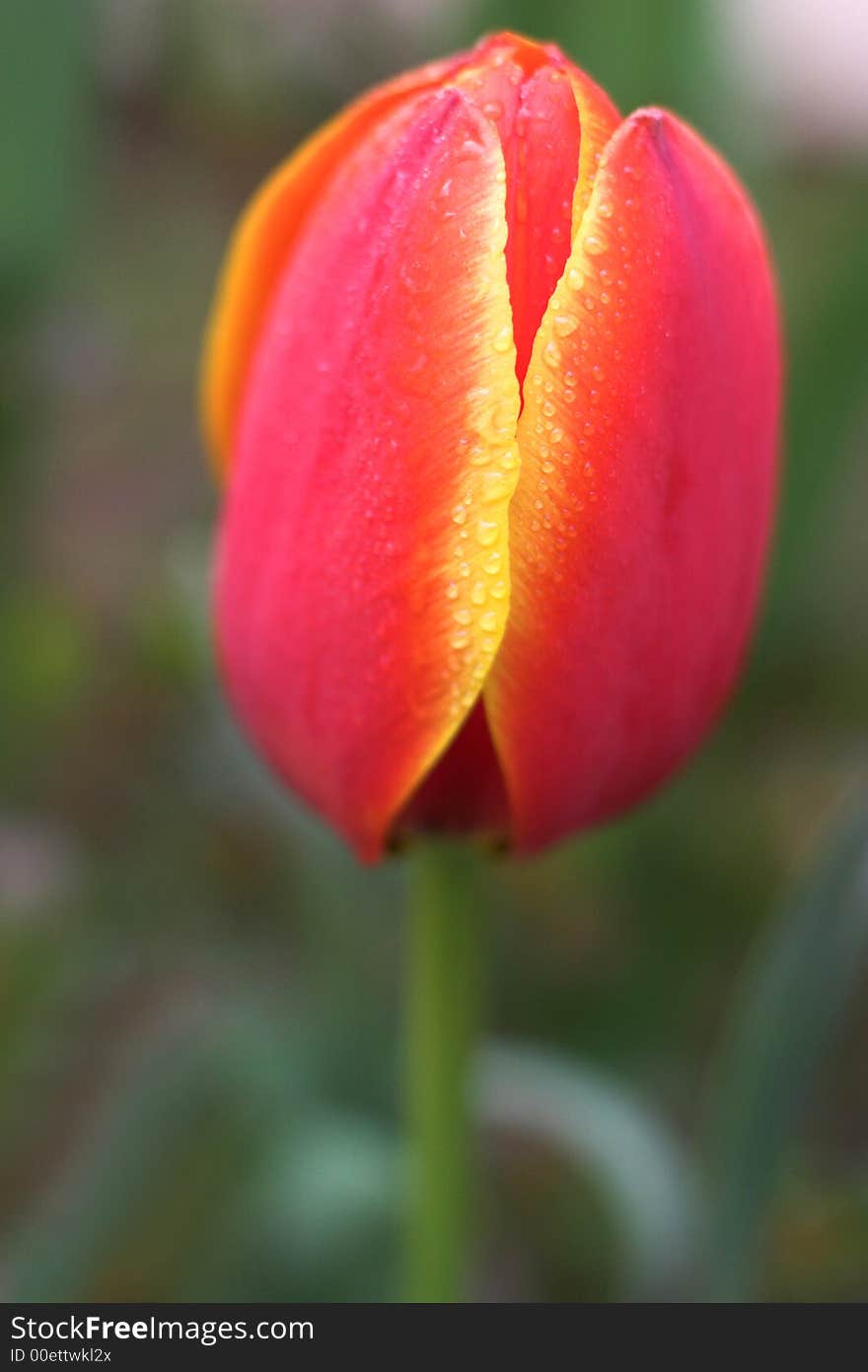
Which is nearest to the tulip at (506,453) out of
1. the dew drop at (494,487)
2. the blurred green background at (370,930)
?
the dew drop at (494,487)

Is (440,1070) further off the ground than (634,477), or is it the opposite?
(634,477)

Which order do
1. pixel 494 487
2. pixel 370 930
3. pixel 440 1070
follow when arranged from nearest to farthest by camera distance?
1. pixel 494 487
2. pixel 440 1070
3. pixel 370 930

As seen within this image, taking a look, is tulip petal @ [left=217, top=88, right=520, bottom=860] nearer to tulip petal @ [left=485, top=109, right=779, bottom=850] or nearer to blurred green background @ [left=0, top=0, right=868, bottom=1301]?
tulip petal @ [left=485, top=109, right=779, bottom=850]

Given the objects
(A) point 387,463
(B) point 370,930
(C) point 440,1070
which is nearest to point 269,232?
(A) point 387,463

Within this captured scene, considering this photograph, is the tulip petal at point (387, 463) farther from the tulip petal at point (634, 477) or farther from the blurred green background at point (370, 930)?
the blurred green background at point (370, 930)

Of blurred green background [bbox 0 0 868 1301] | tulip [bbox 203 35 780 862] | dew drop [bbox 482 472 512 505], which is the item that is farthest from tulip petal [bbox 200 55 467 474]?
blurred green background [bbox 0 0 868 1301]

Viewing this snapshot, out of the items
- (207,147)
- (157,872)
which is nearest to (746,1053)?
(157,872)

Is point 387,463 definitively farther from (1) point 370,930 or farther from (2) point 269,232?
(1) point 370,930
